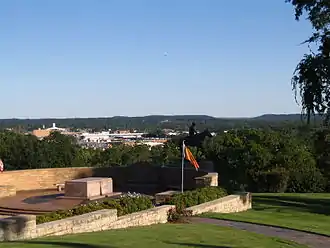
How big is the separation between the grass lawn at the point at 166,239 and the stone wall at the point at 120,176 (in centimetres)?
1386

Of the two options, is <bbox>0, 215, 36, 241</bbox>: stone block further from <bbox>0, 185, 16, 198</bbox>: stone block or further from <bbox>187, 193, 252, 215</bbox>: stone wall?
<bbox>0, 185, 16, 198</bbox>: stone block

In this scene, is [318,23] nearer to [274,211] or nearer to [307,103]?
[307,103]

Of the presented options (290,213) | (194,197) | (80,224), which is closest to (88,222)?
(80,224)

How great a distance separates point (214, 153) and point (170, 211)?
33.2 metres

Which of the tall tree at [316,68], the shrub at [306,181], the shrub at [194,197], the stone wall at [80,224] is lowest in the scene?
the shrub at [306,181]

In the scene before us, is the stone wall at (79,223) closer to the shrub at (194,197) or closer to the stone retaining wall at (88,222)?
the stone retaining wall at (88,222)

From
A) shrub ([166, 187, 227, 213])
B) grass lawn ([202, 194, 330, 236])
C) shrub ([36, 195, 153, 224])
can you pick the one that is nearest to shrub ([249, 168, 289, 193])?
grass lawn ([202, 194, 330, 236])

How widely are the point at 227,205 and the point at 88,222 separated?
26.9ft

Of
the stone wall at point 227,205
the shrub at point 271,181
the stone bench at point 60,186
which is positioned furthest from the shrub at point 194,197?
the shrub at point 271,181

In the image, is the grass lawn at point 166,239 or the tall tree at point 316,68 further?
the tall tree at point 316,68

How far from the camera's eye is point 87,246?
11.1 meters

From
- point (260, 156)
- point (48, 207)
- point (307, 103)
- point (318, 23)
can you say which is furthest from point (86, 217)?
point (260, 156)

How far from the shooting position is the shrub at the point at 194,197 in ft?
63.4

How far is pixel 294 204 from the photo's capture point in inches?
1006
